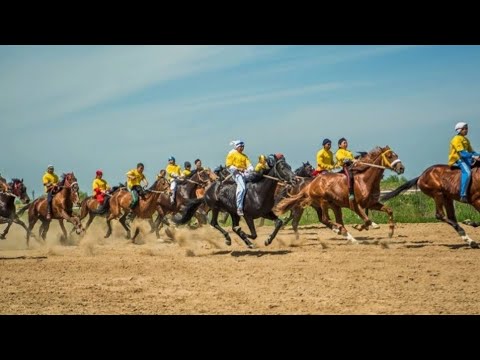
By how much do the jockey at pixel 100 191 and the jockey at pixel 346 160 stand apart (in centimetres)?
966

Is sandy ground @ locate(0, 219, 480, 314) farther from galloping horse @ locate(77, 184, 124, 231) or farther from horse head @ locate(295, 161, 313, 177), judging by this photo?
galloping horse @ locate(77, 184, 124, 231)

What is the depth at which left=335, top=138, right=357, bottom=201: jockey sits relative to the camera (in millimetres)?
15320

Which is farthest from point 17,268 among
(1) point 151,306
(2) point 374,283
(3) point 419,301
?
(3) point 419,301

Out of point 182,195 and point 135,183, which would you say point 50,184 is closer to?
point 135,183

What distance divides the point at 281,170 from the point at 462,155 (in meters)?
4.24

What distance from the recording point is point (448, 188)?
45.7ft

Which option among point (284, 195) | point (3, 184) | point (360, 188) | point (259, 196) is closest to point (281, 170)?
point (259, 196)

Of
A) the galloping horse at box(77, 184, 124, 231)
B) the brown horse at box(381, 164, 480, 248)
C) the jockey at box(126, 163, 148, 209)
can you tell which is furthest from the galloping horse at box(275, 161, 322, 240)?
the galloping horse at box(77, 184, 124, 231)

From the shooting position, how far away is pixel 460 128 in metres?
13.7

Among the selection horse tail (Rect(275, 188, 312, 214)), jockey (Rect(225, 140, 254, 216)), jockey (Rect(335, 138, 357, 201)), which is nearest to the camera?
jockey (Rect(225, 140, 254, 216))

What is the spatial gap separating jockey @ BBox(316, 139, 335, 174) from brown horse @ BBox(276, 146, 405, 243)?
1.03 m
